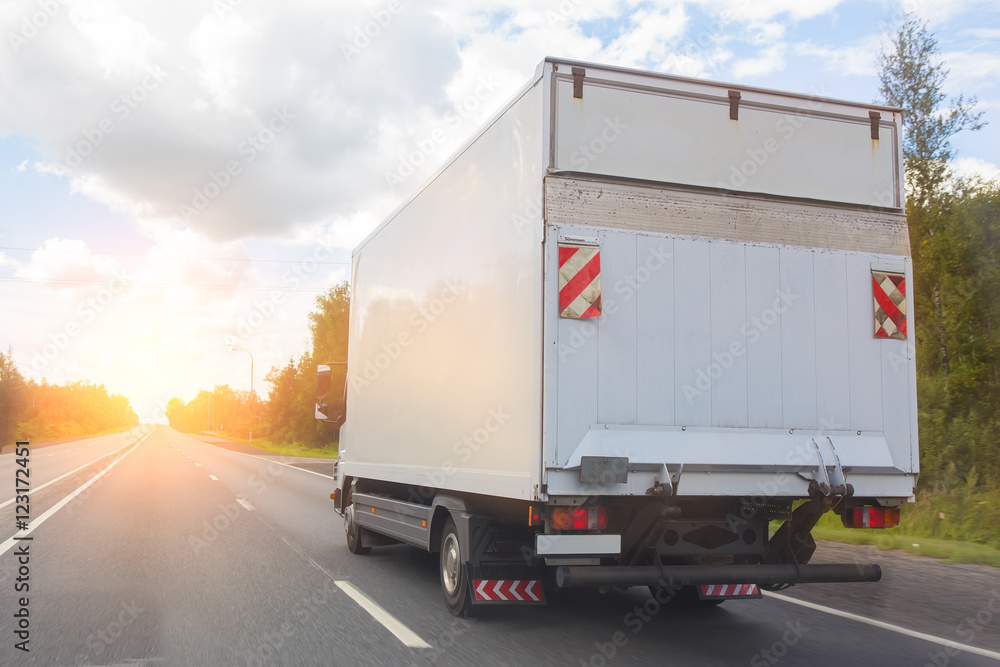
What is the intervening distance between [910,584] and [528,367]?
17.0 feet

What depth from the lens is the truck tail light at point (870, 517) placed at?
5367 millimetres

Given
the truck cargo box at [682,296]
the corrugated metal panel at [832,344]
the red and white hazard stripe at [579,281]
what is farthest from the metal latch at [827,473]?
the red and white hazard stripe at [579,281]

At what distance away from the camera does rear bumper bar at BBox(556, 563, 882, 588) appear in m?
4.78

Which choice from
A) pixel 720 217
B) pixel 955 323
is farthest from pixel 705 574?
pixel 955 323

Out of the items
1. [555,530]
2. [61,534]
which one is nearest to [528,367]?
[555,530]

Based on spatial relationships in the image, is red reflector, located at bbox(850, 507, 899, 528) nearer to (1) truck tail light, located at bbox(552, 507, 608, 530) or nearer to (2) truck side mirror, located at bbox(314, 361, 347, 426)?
(1) truck tail light, located at bbox(552, 507, 608, 530)

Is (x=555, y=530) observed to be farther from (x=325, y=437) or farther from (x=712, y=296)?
(x=325, y=437)

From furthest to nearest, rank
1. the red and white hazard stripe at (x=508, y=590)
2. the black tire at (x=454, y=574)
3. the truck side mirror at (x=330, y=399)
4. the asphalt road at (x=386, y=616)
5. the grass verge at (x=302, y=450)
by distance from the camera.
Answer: the grass verge at (x=302, y=450) < the truck side mirror at (x=330, y=399) < the black tire at (x=454, y=574) < the red and white hazard stripe at (x=508, y=590) < the asphalt road at (x=386, y=616)

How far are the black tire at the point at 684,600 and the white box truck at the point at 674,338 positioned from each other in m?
0.41

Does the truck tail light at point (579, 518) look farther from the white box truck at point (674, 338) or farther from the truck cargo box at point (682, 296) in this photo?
the truck cargo box at point (682, 296)

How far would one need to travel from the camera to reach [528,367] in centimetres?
490

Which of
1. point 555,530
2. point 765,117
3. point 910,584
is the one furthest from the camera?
point 910,584

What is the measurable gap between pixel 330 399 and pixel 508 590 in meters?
5.53

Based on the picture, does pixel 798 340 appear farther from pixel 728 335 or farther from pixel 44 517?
pixel 44 517
